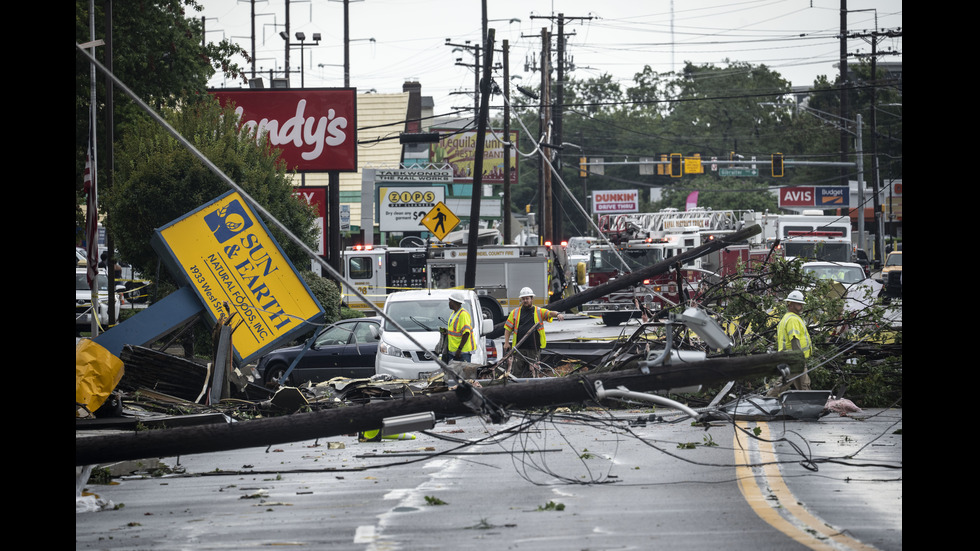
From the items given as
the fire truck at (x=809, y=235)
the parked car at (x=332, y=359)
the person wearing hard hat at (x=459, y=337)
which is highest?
the fire truck at (x=809, y=235)

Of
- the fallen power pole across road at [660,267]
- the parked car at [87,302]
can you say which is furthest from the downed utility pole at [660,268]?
the parked car at [87,302]

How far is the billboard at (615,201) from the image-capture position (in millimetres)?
79438

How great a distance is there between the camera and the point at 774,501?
754cm

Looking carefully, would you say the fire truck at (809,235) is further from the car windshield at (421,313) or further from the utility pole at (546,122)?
the car windshield at (421,313)

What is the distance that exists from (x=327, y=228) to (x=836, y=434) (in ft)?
83.8

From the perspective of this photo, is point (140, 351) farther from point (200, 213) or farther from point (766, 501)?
point (766, 501)

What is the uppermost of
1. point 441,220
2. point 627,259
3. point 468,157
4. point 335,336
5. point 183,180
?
point 468,157

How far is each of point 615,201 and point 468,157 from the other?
22320 mm

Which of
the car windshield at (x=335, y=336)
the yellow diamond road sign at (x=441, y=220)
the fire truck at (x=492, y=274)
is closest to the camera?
the car windshield at (x=335, y=336)

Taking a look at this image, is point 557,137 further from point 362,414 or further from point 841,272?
point 362,414

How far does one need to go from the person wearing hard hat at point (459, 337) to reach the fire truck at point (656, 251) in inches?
505

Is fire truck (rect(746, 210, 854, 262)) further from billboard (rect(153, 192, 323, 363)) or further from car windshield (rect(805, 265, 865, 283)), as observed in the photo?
billboard (rect(153, 192, 323, 363))

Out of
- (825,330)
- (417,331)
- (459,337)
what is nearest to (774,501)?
(825,330)
